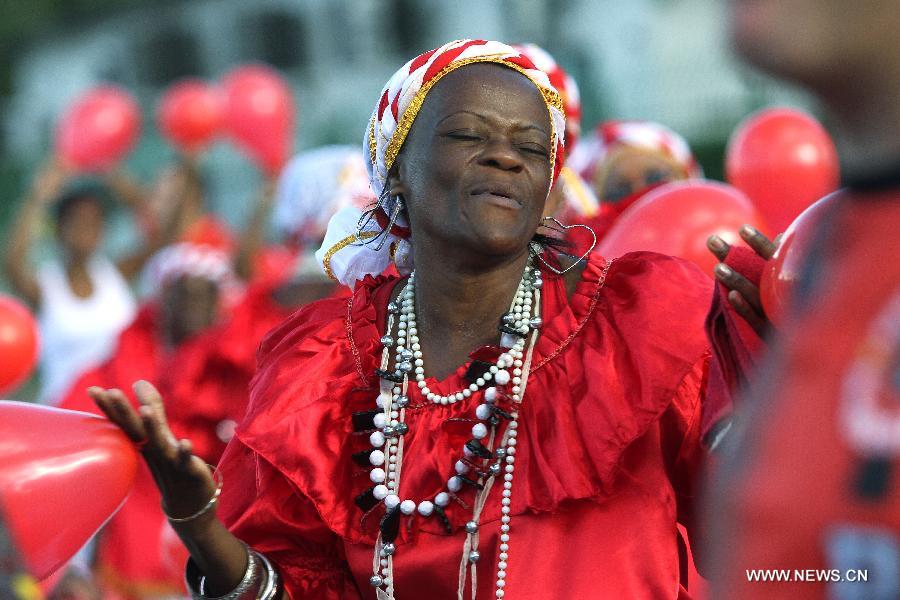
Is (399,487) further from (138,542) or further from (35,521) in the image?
(138,542)

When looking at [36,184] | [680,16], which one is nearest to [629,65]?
[680,16]

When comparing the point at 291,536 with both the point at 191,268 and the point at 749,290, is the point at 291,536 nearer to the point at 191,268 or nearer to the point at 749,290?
the point at 749,290

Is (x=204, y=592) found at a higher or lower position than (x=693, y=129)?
higher

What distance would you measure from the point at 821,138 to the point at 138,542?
11.0ft

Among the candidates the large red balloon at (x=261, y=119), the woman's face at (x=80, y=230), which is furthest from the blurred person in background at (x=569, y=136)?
the large red balloon at (x=261, y=119)

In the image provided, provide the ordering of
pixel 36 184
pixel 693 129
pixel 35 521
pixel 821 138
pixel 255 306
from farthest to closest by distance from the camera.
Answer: pixel 693 129, pixel 36 184, pixel 255 306, pixel 821 138, pixel 35 521

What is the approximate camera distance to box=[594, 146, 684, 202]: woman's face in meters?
5.31

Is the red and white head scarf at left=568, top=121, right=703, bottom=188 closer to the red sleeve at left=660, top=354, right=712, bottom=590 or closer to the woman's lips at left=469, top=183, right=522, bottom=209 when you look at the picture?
the woman's lips at left=469, top=183, right=522, bottom=209

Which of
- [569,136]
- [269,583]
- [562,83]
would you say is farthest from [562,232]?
[562,83]

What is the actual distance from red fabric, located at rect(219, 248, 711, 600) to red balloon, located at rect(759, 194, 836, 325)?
40cm

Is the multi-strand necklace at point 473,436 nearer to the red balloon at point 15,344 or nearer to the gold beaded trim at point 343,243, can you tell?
the gold beaded trim at point 343,243

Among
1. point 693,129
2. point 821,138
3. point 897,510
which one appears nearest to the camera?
point 897,510

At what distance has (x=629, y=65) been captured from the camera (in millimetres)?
13406

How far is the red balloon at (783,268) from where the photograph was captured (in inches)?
78.9
